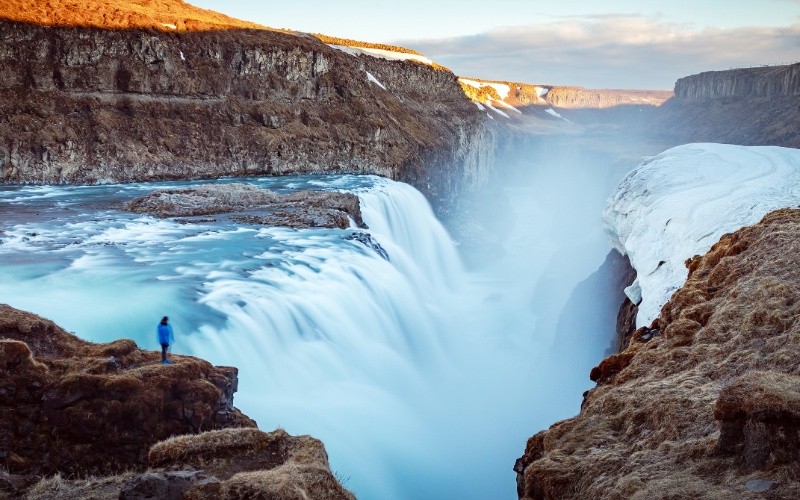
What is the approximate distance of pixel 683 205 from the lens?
21.1 m

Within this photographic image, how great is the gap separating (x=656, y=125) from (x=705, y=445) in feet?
472

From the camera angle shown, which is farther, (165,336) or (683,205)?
(683,205)

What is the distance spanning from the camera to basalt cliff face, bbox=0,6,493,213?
33.2 meters

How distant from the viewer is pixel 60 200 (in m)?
28.0

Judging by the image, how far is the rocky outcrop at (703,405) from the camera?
580 cm

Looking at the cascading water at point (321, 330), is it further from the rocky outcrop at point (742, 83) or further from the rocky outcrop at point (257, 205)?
the rocky outcrop at point (742, 83)

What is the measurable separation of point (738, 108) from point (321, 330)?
4410 inches

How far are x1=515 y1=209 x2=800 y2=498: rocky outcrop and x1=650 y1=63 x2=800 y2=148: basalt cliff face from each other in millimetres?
78038

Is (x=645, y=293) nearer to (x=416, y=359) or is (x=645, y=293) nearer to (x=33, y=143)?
(x=416, y=359)

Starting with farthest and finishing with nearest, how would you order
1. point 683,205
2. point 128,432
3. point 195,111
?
point 195,111, point 683,205, point 128,432

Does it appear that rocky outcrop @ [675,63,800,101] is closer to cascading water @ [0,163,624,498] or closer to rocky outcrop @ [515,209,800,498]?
cascading water @ [0,163,624,498]

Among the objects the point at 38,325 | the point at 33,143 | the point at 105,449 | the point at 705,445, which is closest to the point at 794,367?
the point at 705,445

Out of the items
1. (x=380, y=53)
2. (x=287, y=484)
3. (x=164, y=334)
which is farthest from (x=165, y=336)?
(x=380, y=53)

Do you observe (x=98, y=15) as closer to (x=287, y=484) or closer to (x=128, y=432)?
(x=128, y=432)
